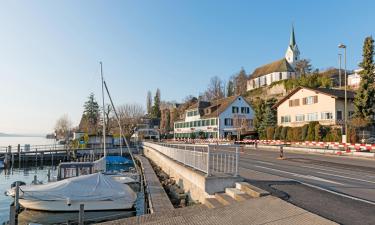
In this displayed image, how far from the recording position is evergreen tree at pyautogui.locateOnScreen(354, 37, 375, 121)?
150 feet

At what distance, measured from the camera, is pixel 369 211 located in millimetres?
8516

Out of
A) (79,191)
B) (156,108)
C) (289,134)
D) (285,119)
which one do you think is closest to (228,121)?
(285,119)

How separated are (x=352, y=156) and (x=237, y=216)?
27381 mm

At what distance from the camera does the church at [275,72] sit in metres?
115

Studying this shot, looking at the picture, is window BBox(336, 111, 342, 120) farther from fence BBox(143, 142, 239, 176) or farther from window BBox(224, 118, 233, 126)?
fence BBox(143, 142, 239, 176)

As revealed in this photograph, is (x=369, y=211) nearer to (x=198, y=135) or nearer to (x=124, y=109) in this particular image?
(x=198, y=135)

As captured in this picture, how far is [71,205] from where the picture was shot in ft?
60.1

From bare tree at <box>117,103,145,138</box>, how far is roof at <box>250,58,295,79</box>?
44.0m

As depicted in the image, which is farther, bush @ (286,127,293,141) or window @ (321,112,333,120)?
bush @ (286,127,293,141)

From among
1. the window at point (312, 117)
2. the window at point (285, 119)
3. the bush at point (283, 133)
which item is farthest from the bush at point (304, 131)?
the window at point (285, 119)

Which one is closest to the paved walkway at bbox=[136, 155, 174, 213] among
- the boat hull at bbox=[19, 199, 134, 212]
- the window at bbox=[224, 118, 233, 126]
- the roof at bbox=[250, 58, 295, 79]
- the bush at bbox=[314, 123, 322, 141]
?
the boat hull at bbox=[19, 199, 134, 212]

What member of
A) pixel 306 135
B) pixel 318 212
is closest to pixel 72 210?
pixel 318 212

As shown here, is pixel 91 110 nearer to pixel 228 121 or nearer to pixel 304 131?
pixel 228 121

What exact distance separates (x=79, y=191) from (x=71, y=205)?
91 cm
